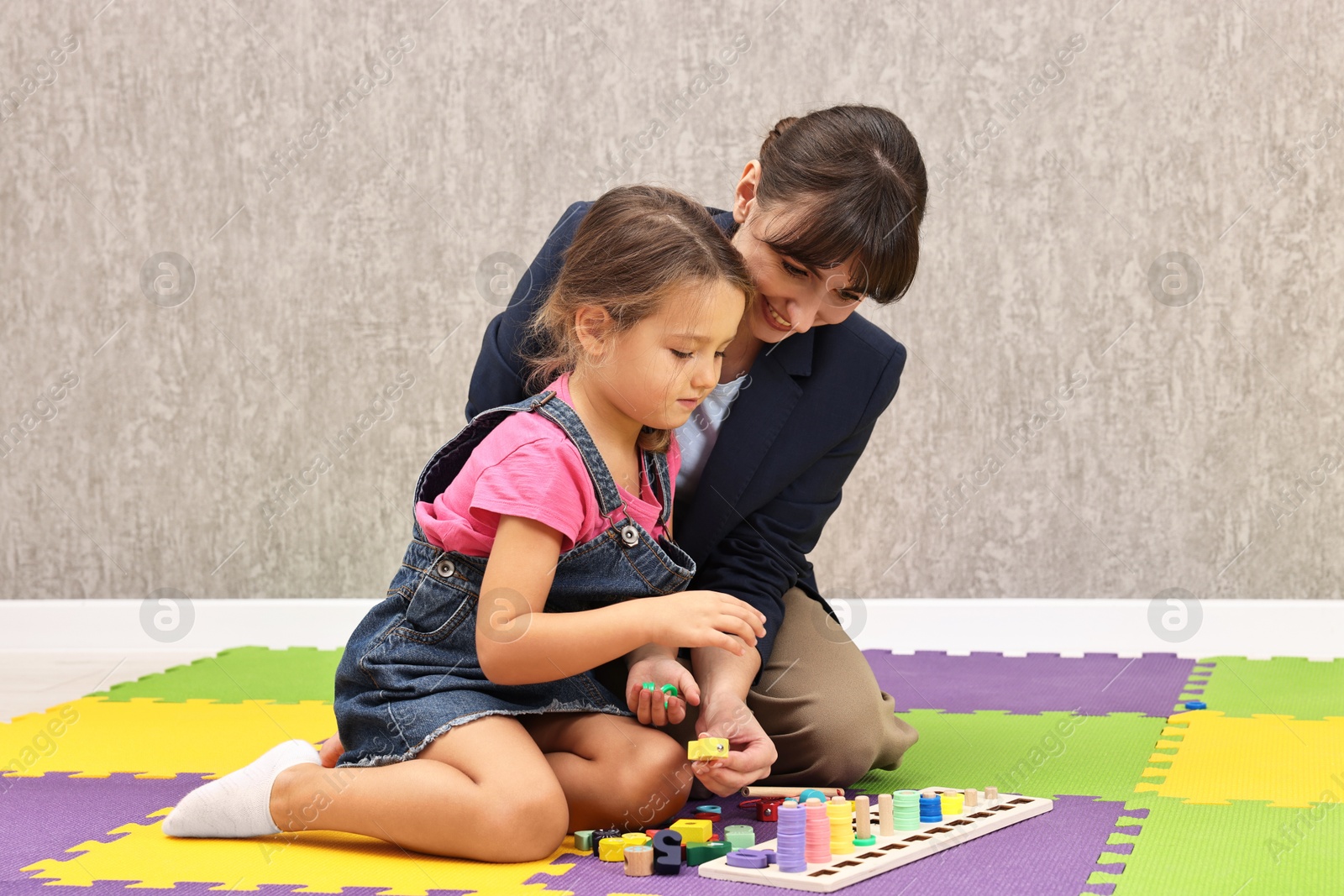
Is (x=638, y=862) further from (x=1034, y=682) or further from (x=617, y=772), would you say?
(x=1034, y=682)

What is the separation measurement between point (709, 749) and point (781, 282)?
1.53 ft

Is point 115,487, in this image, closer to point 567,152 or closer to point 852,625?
point 567,152

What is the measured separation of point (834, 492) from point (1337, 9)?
65.1 inches

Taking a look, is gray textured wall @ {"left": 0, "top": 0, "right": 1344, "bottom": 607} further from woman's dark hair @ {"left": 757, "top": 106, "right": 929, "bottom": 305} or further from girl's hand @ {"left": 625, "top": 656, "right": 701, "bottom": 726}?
girl's hand @ {"left": 625, "top": 656, "right": 701, "bottom": 726}

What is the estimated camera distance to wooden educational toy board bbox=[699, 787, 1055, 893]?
1.03 metres

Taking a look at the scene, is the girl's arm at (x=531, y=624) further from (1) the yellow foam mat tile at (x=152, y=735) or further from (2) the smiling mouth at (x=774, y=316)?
(1) the yellow foam mat tile at (x=152, y=735)

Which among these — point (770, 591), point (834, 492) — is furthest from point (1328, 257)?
point (770, 591)

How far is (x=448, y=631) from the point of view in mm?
1204

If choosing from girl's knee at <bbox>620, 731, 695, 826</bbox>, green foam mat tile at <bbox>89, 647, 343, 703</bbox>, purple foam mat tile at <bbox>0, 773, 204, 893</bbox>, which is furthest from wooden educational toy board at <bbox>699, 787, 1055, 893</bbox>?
green foam mat tile at <bbox>89, 647, 343, 703</bbox>

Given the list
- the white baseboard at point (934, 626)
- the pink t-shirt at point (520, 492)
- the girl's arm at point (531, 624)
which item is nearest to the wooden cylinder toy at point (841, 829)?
the girl's arm at point (531, 624)

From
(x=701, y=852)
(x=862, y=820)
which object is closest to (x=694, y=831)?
(x=701, y=852)

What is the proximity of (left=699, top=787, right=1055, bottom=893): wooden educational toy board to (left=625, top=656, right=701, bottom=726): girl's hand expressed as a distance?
0.14 m

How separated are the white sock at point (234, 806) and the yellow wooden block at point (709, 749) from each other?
1.24 feet

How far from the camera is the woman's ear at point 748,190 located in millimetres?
1333
